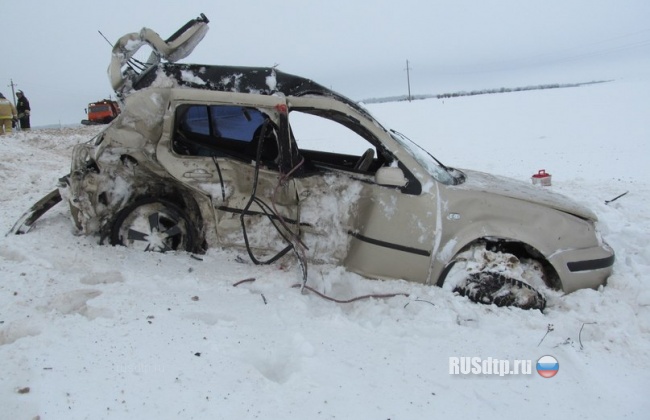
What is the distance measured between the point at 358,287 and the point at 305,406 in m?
1.59

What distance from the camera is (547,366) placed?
9.71 ft

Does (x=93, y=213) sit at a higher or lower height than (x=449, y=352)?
higher

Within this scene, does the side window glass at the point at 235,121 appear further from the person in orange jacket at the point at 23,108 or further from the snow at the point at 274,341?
the person in orange jacket at the point at 23,108

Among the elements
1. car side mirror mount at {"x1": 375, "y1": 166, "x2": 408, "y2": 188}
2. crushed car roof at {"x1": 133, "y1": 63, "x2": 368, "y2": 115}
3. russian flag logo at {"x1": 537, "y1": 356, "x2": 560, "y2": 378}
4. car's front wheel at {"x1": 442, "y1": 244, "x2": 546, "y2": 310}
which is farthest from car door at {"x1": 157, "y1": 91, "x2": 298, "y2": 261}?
russian flag logo at {"x1": 537, "y1": 356, "x2": 560, "y2": 378}

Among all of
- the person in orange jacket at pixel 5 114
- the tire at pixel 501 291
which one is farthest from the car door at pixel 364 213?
the person in orange jacket at pixel 5 114

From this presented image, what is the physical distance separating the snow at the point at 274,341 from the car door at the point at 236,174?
11.8 inches

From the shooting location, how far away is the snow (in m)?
2.47

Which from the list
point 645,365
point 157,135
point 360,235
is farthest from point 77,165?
point 645,365

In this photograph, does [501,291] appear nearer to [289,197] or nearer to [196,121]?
[289,197]

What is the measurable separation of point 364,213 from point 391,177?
44 cm

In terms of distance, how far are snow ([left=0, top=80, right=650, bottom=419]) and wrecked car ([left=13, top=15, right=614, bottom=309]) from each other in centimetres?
19

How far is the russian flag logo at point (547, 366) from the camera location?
2898 mm

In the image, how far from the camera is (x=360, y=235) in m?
4.00

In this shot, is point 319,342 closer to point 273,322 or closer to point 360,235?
point 273,322
